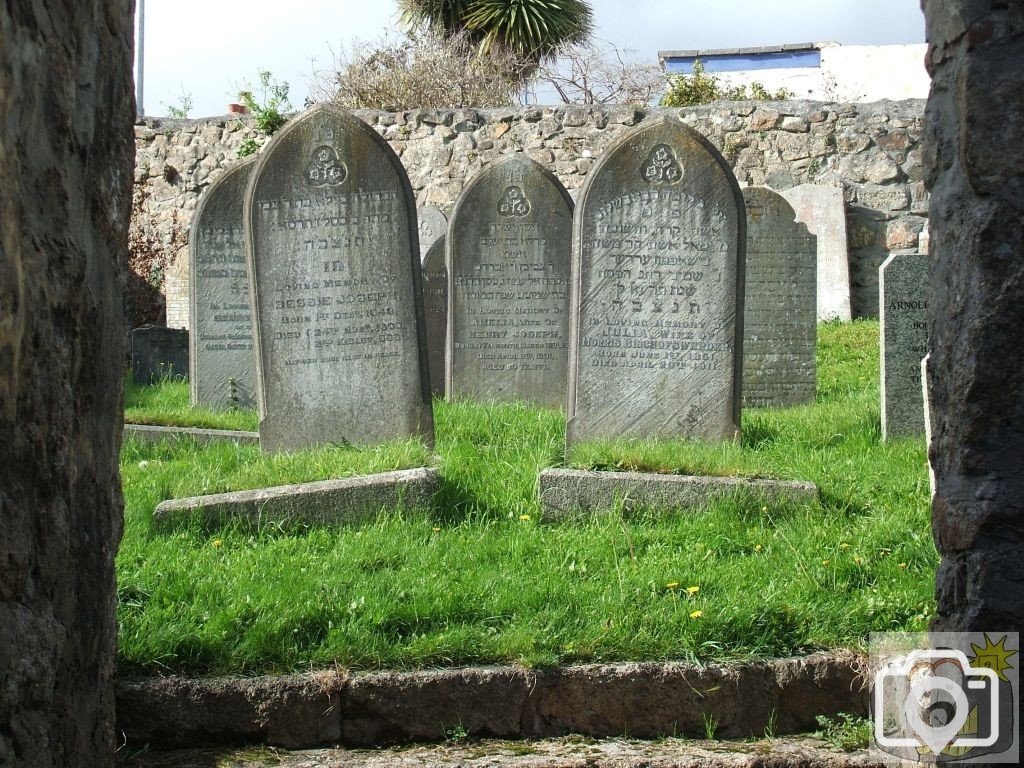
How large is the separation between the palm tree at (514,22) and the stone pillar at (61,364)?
19.0 meters

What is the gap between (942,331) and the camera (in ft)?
8.51

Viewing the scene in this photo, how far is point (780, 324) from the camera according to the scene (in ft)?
28.3

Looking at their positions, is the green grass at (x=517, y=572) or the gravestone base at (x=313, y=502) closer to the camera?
the green grass at (x=517, y=572)

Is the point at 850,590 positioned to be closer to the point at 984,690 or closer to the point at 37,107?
the point at 984,690

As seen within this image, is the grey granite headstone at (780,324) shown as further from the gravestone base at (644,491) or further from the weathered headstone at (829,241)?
the weathered headstone at (829,241)

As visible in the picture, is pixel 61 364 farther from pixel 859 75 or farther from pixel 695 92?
pixel 859 75

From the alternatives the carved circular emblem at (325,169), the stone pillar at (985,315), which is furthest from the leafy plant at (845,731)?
the carved circular emblem at (325,169)

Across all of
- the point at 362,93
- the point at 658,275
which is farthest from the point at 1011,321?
the point at 362,93

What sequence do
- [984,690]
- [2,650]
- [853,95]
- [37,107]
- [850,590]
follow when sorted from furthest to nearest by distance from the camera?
1. [853,95]
2. [850,590]
3. [984,690]
4. [37,107]
5. [2,650]

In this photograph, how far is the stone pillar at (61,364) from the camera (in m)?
2.20

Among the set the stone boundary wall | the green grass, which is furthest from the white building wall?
the green grass

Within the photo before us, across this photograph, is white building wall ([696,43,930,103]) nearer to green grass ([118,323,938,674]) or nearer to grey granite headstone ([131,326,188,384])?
grey granite headstone ([131,326,188,384])

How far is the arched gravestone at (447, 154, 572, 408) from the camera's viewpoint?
8227mm

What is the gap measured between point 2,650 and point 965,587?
6.62ft
